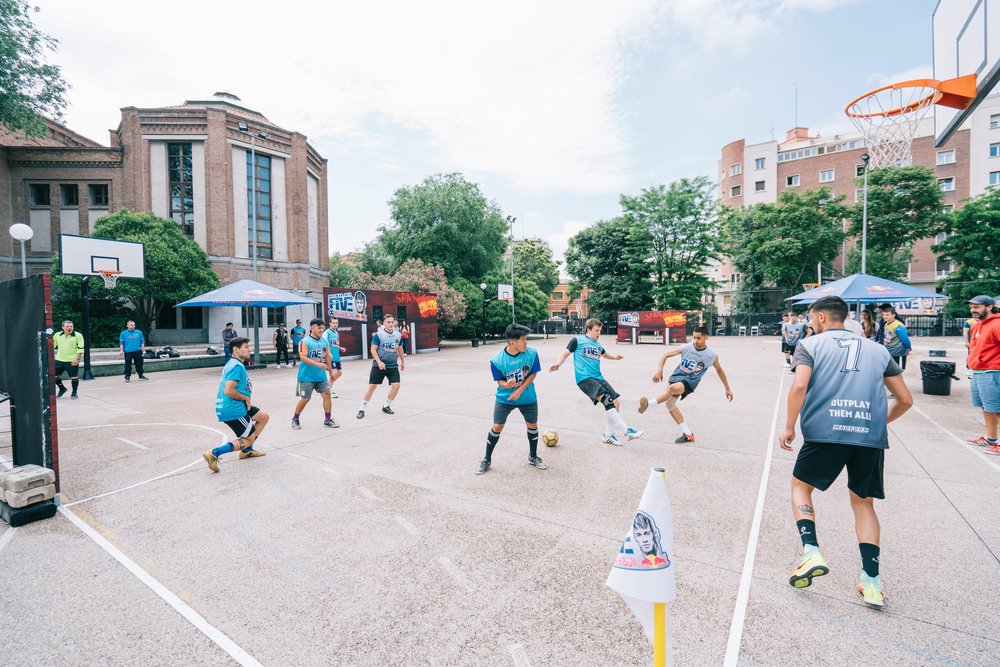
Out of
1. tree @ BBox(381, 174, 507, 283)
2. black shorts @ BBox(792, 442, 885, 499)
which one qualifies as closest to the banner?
black shorts @ BBox(792, 442, 885, 499)

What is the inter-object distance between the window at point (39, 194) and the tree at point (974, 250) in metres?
60.2

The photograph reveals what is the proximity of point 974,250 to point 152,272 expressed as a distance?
2020 inches

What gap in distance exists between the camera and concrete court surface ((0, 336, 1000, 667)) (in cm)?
272

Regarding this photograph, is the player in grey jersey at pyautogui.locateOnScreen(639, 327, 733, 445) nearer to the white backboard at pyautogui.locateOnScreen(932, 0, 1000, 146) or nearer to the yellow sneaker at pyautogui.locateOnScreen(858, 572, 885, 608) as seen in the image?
the yellow sneaker at pyautogui.locateOnScreen(858, 572, 885, 608)

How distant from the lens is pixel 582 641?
2.73 m

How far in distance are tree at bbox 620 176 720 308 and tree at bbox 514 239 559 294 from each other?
21.4 m

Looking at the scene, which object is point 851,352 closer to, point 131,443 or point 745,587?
point 745,587

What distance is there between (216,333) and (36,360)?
95.6ft

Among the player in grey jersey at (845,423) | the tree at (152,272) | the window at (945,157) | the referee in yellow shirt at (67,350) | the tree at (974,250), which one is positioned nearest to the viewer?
the player in grey jersey at (845,423)

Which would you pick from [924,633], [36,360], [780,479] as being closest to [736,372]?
[780,479]

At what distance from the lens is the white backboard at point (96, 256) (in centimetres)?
1550

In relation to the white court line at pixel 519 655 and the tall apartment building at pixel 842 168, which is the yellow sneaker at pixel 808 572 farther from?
the tall apartment building at pixel 842 168

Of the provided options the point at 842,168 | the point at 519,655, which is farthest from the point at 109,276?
the point at 842,168

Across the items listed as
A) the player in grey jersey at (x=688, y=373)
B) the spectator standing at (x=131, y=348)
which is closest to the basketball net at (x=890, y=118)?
the player in grey jersey at (x=688, y=373)
